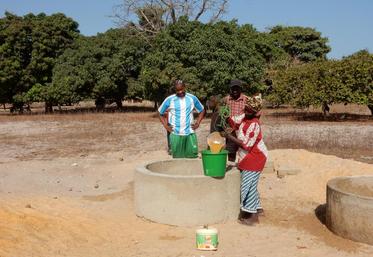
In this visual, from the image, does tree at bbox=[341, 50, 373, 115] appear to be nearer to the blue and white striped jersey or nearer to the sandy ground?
the sandy ground

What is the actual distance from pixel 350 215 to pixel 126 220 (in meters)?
2.78

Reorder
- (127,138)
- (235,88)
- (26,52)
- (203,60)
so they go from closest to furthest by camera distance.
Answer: (235,88)
(127,138)
(203,60)
(26,52)

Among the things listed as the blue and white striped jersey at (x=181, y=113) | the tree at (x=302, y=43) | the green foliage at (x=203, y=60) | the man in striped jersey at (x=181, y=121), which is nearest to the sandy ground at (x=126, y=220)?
the man in striped jersey at (x=181, y=121)

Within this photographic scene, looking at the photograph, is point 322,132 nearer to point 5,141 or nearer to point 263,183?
point 263,183

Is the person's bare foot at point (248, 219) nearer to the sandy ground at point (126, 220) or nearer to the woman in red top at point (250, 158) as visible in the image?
the woman in red top at point (250, 158)

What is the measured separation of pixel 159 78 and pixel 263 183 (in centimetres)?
1581

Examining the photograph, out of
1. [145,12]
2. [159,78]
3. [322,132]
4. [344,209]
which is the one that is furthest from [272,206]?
[145,12]

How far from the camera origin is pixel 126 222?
6152mm

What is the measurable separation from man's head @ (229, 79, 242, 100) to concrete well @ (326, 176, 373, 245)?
74.8 inches

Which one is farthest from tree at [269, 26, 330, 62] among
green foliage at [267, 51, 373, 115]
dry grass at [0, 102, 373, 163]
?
dry grass at [0, 102, 373, 163]

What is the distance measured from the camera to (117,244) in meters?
5.25

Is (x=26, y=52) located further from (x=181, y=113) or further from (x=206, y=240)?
(x=206, y=240)

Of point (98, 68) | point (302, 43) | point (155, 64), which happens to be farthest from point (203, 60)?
point (302, 43)

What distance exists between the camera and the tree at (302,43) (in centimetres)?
3994
